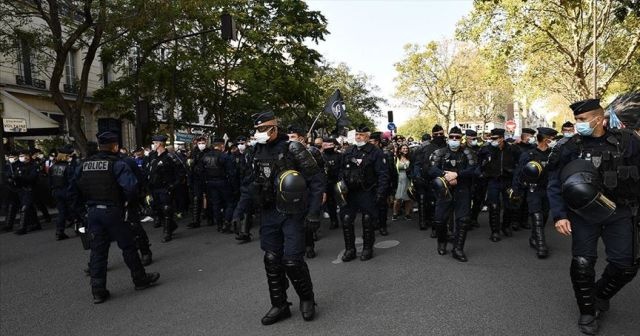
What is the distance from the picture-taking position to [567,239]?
715 cm

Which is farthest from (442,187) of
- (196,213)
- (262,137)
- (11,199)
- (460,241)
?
(11,199)

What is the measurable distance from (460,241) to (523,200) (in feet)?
7.37

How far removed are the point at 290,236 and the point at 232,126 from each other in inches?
768

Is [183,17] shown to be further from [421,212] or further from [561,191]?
[561,191]

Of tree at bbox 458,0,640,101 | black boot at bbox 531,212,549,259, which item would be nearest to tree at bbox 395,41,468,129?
tree at bbox 458,0,640,101

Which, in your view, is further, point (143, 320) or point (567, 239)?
point (567, 239)

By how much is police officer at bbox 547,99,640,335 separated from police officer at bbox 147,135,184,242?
667 centimetres

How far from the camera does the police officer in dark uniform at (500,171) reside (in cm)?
769

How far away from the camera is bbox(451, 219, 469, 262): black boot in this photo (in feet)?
20.0

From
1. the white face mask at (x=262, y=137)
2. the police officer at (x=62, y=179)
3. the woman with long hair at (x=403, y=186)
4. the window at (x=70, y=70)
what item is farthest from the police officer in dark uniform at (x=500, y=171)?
the window at (x=70, y=70)

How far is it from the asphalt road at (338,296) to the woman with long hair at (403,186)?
273 centimetres

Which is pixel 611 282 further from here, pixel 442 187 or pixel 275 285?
pixel 275 285

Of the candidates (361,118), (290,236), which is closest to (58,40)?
(290,236)

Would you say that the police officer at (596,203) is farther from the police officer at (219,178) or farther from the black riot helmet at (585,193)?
the police officer at (219,178)
